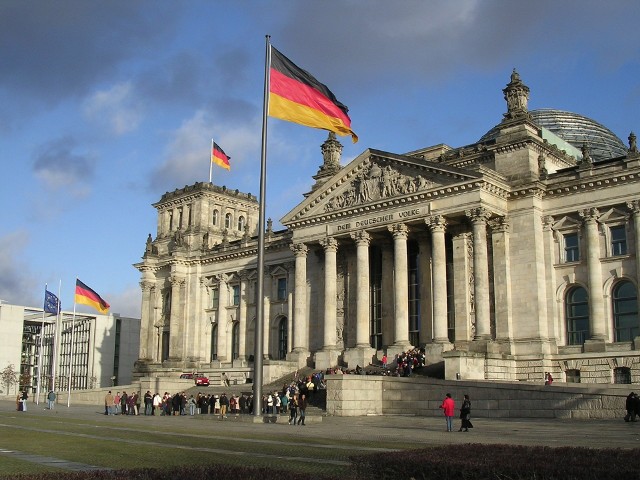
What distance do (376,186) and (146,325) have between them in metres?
36.0

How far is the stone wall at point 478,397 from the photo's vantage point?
117 ft

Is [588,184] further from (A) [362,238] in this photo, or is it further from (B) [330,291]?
(B) [330,291]

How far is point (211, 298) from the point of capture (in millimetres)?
81625

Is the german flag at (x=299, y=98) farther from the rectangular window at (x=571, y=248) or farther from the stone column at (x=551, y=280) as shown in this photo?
the rectangular window at (x=571, y=248)

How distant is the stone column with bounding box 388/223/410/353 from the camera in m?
56.1

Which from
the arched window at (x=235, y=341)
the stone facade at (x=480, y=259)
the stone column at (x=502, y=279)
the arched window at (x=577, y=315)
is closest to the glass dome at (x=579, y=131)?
the stone facade at (x=480, y=259)

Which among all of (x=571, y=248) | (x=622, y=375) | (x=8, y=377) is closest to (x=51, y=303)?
(x=571, y=248)

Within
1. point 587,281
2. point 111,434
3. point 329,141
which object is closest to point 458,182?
point 587,281

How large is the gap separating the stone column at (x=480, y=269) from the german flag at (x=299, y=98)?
19302 millimetres

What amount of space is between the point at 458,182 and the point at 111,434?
34263mm

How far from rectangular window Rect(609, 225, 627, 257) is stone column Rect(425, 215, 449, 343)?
37.5ft

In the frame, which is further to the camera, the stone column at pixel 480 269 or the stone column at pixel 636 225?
the stone column at pixel 480 269

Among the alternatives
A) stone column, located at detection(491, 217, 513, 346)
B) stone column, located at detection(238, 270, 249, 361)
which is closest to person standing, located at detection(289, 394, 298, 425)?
stone column, located at detection(491, 217, 513, 346)

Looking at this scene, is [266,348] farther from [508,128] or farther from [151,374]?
[508,128]
